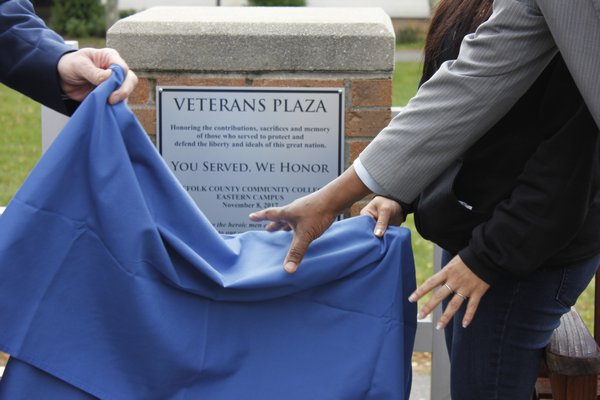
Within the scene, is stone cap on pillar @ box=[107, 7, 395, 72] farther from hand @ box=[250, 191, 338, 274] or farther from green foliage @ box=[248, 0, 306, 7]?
green foliage @ box=[248, 0, 306, 7]

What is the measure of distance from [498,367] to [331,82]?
5.30 feet

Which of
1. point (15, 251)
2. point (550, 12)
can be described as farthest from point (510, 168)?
point (15, 251)

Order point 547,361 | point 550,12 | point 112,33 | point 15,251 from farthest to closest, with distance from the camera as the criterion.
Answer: point 112,33 → point 547,361 → point 15,251 → point 550,12

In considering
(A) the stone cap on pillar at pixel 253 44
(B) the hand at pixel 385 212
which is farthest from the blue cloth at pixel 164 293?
(A) the stone cap on pillar at pixel 253 44

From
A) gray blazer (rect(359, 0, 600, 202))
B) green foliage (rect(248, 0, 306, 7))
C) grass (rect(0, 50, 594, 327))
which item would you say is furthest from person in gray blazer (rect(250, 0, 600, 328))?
green foliage (rect(248, 0, 306, 7))

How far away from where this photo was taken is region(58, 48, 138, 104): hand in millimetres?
2307

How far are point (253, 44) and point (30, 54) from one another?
1259 mm

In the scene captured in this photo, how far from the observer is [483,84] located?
2.04 meters

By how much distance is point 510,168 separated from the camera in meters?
2.19

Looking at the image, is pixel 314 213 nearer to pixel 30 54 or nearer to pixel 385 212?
pixel 385 212

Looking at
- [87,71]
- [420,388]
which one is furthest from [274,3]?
[87,71]

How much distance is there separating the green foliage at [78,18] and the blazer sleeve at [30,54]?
69.0 ft

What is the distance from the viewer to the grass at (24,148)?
21.2ft

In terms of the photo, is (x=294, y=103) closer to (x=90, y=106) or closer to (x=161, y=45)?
(x=161, y=45)
